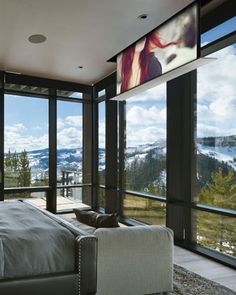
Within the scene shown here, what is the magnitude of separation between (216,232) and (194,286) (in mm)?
1326

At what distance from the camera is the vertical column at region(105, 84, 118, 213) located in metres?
7.39

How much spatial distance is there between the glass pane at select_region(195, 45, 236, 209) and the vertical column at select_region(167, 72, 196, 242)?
5.9 inches

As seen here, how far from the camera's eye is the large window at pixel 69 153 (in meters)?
8.02

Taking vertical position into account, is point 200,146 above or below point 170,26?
below

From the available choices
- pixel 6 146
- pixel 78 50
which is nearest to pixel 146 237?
pixel 78 50

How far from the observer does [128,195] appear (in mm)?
6961

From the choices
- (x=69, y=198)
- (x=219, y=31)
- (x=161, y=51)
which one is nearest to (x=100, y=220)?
(x=161, y=51)

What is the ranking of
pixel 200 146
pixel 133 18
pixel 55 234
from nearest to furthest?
pixel 55 234, pixel 133 18, pixel 200 146

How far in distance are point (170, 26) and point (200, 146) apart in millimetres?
1786

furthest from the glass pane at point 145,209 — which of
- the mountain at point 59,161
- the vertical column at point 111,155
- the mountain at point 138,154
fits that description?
the mountain at point 59,161

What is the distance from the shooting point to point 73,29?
15.6 ft

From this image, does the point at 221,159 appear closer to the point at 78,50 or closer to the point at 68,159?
the point at 78,50

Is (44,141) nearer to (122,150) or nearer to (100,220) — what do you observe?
(122,150)

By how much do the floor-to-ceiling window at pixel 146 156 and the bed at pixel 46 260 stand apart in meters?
3.26
